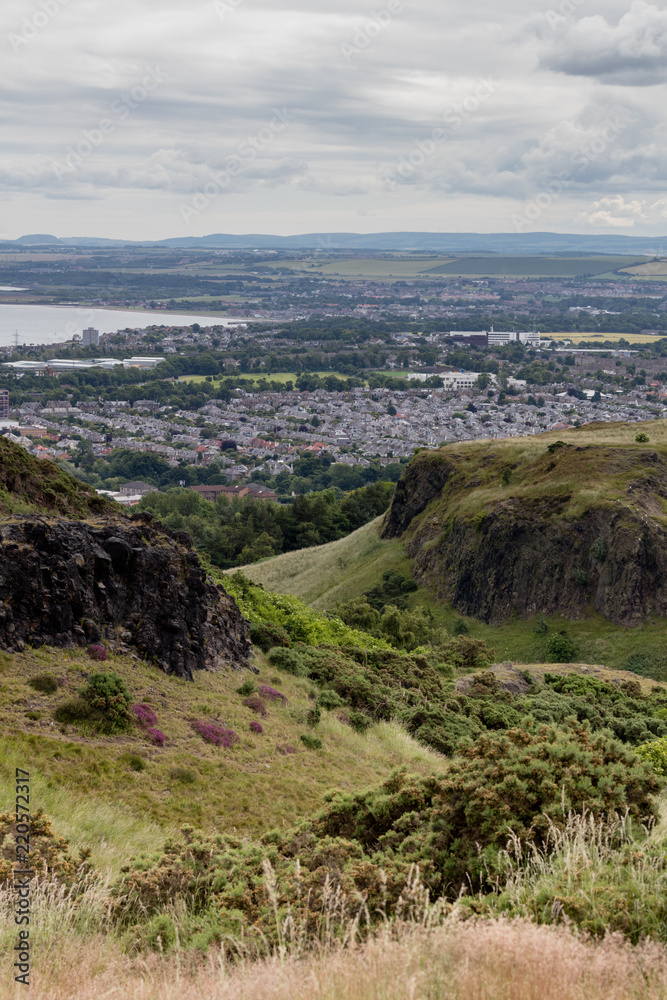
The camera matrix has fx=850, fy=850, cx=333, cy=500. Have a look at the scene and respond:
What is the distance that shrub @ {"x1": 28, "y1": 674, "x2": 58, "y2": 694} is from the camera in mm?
14398

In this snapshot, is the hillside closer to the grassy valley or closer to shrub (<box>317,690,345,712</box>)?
the grassy valley

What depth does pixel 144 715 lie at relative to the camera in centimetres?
1507

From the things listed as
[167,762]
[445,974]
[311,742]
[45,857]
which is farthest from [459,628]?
[445,974]

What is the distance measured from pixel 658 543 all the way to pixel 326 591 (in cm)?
1906

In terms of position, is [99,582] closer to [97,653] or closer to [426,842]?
[97,653]

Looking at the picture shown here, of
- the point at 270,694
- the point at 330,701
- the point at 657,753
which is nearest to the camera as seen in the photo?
the point at 657,753

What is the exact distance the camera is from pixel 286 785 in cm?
1472

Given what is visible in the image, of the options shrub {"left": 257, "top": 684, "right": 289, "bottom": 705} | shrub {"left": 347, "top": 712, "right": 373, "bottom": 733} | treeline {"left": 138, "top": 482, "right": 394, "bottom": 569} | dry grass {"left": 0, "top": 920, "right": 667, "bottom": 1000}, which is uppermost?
dry grass {"left": 0, "top": 920, "right": 667, "bottom": 1000}

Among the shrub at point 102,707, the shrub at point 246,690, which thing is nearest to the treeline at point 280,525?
the shrub at point 246,690

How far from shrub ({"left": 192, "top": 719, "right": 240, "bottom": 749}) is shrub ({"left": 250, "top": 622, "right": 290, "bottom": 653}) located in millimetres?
6156

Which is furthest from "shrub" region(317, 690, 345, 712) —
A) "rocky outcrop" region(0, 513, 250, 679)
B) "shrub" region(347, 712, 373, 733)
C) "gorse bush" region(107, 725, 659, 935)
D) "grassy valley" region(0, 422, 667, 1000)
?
"gorse bush" region(107, 725, 659, 935)

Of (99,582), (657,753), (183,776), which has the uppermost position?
(99,582)

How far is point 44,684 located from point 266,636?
8.61 meters

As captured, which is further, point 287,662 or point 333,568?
point 333,568
